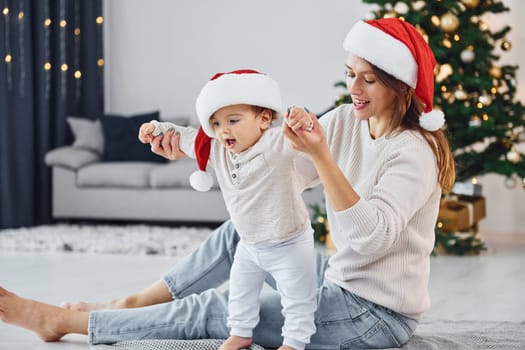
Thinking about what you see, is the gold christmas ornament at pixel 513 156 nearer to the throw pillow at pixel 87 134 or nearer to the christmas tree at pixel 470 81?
the christmas tree at pixel 470 81

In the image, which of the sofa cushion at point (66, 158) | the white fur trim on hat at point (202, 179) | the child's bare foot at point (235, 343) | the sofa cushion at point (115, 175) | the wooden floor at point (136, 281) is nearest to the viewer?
the child's bare foot at point (235, 343)

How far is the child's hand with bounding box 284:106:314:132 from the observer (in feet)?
5.40

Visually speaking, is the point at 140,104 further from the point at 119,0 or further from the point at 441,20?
the point at 441,20

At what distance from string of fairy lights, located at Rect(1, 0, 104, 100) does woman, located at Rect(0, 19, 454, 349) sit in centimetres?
386

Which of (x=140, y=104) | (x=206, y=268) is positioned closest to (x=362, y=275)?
(x=206, y=268)

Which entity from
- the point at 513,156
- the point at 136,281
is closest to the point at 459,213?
the point at 513,156

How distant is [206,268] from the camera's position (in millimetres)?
2271

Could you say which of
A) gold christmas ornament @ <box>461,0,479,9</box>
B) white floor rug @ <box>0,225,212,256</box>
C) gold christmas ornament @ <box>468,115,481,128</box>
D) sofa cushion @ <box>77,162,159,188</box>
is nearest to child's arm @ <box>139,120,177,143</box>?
white floor rug @ <box>0,225,212,256</box>

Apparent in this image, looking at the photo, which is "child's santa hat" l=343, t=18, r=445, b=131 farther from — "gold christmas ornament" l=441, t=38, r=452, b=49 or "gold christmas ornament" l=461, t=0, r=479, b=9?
"gold christmas ornament" l=461, t=0, r=479, b=9

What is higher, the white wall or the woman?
the white wall

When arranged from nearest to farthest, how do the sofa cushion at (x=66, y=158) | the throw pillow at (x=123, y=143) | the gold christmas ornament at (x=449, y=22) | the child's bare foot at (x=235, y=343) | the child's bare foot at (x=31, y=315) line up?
the child's bare foot at (x=235, y=343)
the child's bare foot at (x=31, y=315)
the gold christmas ornament at (x=449, y=22)
the sofa cushion at (x=66, y=158)
the throw pillow at (x=123, y=143)

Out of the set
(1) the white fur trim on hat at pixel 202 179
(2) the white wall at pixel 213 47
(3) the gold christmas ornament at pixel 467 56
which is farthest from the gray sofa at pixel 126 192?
(1) the white fur trim on hat at pixel 202 179

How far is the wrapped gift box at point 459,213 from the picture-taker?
463 centimetres

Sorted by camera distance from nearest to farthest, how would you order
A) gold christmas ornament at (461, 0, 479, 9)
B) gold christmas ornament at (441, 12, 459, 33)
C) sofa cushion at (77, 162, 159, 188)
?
gold christmas ornament at (441, 12, 459, 33) < gold christmas ornament at (461, 0, 479, 9) < sofa cushion at (77, 162, 159, 188)
